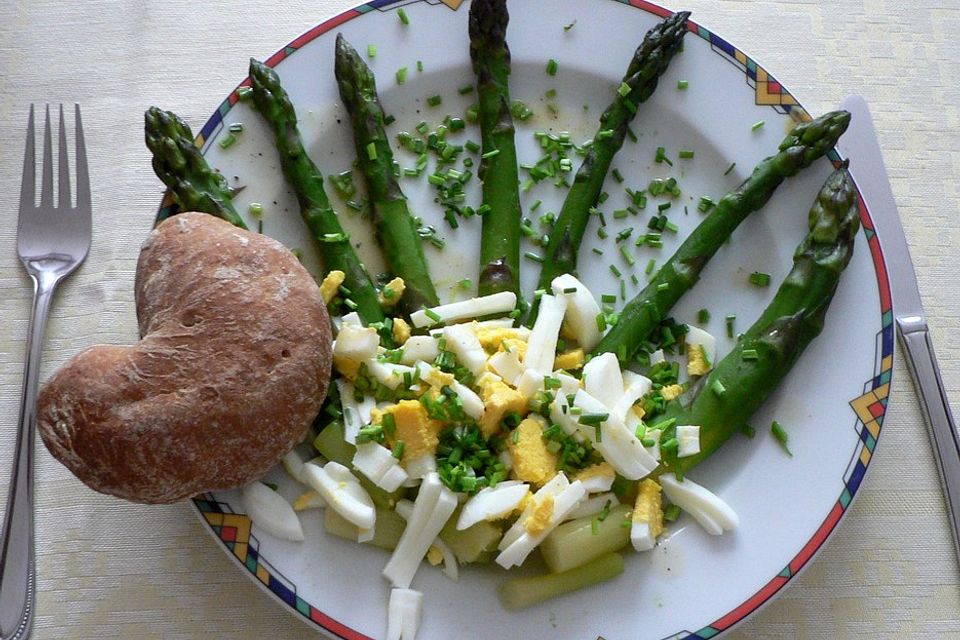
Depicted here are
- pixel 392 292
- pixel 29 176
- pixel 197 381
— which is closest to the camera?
pixel 197 381

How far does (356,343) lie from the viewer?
2312mm

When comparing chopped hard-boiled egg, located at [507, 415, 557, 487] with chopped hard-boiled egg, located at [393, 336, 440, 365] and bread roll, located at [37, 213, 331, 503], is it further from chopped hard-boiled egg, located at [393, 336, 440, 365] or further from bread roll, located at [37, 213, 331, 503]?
bread roll, located at [37, 213, 331, 503]

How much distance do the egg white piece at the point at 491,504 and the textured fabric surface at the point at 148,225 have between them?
0.68 meters

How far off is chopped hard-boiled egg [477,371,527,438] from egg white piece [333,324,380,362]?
1.08 ft

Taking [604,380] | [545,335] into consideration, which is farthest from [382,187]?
[604,380]

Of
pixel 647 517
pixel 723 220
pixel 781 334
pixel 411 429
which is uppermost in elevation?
pixel 723 220

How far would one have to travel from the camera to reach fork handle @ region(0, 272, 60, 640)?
93.4 inches

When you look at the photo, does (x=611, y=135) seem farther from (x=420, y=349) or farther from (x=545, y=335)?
(x=420, y=349)

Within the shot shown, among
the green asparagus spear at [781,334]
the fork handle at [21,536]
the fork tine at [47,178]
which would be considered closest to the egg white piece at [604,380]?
the green asparagus spear at [781,334]

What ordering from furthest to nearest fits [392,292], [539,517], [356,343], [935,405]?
[935,405] → [392,292] → [356,343] → [539,517]

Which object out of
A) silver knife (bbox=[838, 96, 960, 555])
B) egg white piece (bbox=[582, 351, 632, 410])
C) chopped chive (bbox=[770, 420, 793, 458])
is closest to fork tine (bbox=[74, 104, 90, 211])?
egg white piece (bbox=[582, 351, 632, 410])

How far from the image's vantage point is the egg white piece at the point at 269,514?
7.41 ft

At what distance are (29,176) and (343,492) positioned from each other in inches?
A: 63.3

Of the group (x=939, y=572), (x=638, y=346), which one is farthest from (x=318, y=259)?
(x=939, y=572)
